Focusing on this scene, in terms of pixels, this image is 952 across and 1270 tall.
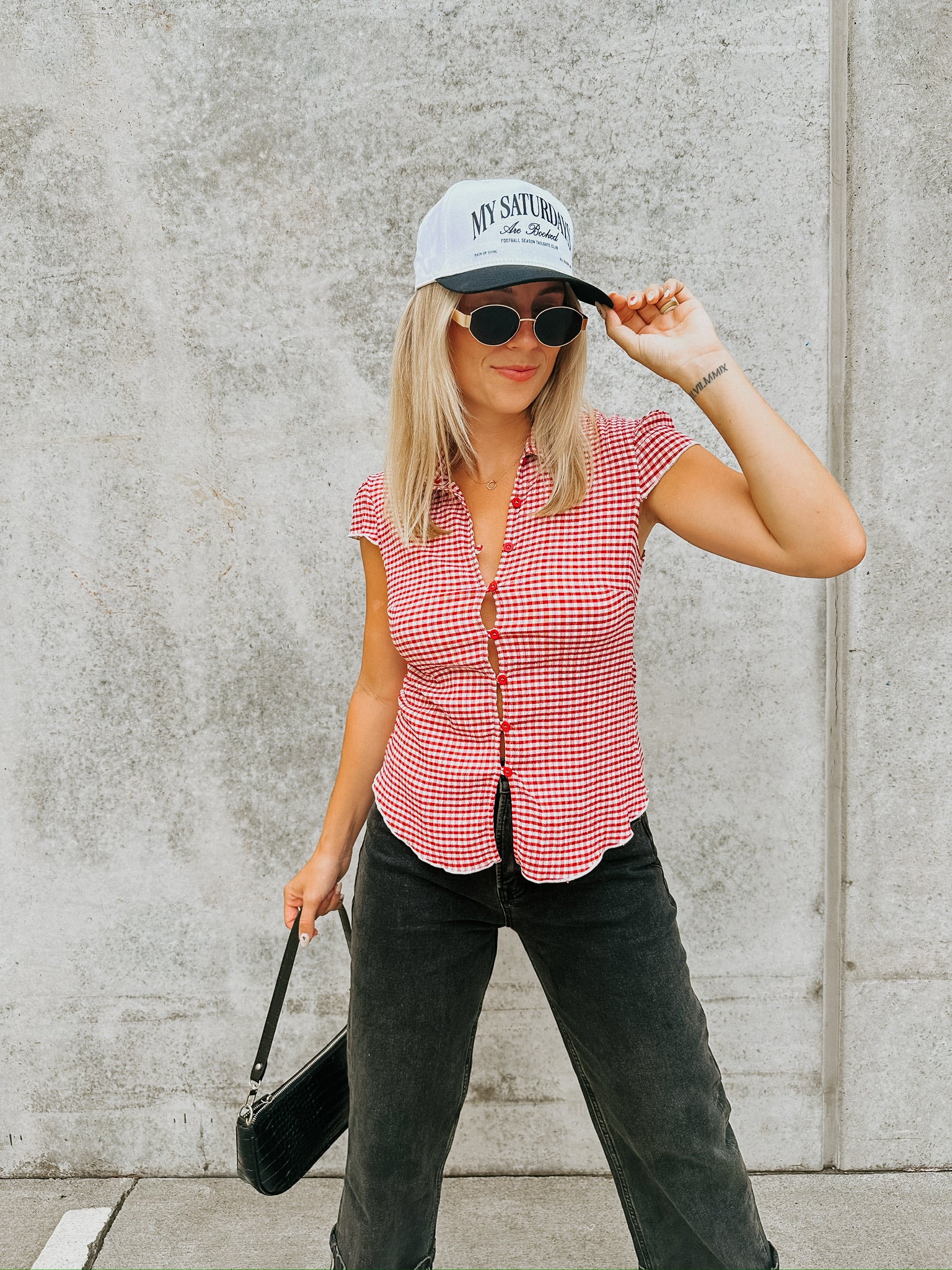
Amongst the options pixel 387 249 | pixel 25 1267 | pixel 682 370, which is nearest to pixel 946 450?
pixel 682 370

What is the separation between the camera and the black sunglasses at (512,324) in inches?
61.8

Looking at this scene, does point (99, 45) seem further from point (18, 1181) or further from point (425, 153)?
point (18, 1181)

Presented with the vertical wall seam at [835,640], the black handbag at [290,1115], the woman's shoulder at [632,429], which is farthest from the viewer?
the vertical wall seam at [835,640]

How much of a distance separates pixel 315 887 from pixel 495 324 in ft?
3.75

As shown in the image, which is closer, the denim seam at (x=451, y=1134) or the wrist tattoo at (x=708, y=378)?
the wrist tattoo at (x=708, y=378)

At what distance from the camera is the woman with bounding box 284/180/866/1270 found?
159 centimetres

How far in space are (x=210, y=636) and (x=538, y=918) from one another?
4.23 feet

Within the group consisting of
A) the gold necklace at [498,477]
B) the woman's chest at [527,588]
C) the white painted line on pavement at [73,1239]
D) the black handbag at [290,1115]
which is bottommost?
the white painted line on pavement at [73,1239]

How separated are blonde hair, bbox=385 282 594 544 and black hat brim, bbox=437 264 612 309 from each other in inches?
1.2

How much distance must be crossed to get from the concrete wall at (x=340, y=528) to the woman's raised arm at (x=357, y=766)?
0.62m

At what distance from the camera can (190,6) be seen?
2.34 meters

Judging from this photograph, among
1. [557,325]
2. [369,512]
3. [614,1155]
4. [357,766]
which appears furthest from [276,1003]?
[557,325]

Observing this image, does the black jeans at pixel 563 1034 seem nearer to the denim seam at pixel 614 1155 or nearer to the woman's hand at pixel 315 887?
the denim seam at pixel 614 1155

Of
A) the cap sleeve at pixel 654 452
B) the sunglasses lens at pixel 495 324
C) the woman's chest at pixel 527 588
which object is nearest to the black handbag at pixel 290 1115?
the woman's chest at pixel 527 588
